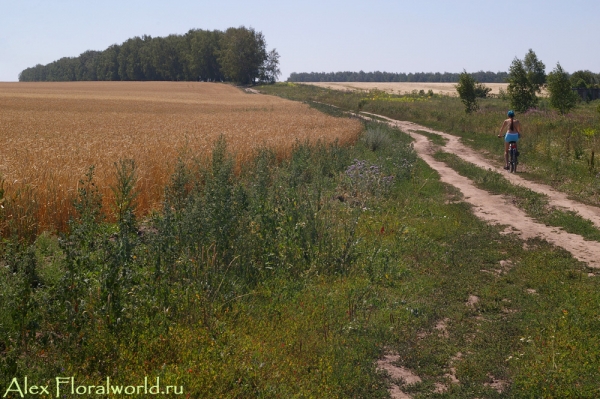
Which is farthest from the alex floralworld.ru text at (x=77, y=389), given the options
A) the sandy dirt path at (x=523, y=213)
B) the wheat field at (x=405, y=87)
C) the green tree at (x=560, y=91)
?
the wheat field at (x=405, y=87)

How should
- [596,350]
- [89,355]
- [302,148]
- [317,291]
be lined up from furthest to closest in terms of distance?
[302,148]
[317,291]
[596,350]
[89,355]

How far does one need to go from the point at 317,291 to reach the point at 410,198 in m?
6.94

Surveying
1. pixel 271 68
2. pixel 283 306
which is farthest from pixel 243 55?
pixel 283 306

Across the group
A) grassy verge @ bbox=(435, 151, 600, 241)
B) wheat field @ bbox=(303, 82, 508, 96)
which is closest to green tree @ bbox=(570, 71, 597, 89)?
wheat field @ bbox=(303, 82, 508, 96)

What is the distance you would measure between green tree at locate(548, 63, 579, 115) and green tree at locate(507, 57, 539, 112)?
262 cm

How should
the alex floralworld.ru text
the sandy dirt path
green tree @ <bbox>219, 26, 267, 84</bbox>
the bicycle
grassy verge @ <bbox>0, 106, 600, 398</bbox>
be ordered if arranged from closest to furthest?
the alex floralworld.ru text → grassy verge @ <bbox>0, 106, 600, 398</bbox> → the sandy dirt path → the bicycle → green tree @ <bbox>219, 26, 267, 84</bbox>

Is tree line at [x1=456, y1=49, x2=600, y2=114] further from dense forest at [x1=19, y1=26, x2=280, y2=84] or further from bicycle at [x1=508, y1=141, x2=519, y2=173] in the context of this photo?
dense forest at [x1=19, y1=26, x2=280, y2=84]

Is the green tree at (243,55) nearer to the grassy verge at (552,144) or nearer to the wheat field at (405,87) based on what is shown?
the wheat field at (405,87)

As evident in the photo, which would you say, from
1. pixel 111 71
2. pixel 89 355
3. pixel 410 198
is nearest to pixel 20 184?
pixel 89 355

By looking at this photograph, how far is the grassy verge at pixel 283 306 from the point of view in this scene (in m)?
4.86

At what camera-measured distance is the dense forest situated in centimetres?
11488

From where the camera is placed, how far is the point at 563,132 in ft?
76.4

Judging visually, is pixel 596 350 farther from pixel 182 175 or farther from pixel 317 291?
pixel 182 175

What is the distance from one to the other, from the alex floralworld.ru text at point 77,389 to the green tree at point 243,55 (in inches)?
4430
